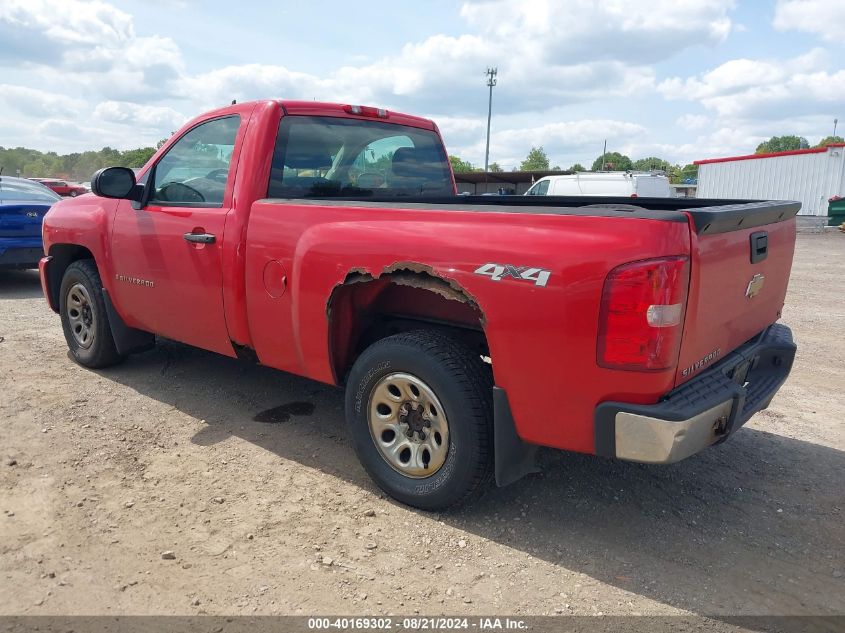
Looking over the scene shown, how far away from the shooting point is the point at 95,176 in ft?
14.2

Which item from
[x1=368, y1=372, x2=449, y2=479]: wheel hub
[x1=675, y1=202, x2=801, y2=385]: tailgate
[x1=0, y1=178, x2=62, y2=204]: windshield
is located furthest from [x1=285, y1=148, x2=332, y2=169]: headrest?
[x1=0, y1=178, x2=62, y2=204]: windshield

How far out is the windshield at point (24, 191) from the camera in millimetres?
9500

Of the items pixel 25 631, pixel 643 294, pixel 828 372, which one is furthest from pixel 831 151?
pixel 25 631

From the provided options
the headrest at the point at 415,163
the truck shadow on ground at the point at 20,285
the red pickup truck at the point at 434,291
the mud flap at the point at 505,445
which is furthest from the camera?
the truck shadow on ground at the point at 20,285

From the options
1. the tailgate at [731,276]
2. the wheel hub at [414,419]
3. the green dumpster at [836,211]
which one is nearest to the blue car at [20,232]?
the wheel hub at [414,419]

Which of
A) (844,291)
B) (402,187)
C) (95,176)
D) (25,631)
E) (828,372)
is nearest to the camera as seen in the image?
(25,631)

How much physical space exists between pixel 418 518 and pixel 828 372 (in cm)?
425

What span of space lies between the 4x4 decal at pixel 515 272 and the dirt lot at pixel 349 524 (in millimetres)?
1226

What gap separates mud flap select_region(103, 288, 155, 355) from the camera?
16.4ft

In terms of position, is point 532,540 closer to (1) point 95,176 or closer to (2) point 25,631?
(2) point 25,631

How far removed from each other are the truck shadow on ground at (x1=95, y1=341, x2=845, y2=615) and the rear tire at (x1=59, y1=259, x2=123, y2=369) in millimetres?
999

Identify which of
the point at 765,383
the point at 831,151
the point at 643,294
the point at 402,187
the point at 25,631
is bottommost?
the point at 25,631

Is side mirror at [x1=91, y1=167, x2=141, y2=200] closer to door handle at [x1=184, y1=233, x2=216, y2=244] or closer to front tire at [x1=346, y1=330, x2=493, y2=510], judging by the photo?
door handle at [x1=184, y1=233, x2=216, y2=244]

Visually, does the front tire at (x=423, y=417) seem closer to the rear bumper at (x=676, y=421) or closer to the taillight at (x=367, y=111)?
the rear bumper at (x=676, y=421)
